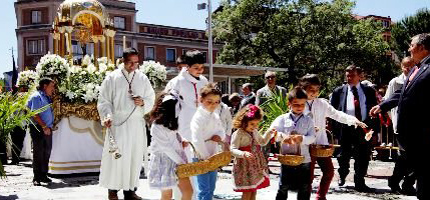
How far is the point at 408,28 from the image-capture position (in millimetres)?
44125

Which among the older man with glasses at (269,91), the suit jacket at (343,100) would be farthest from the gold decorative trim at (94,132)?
the suit jacket at (343,100)

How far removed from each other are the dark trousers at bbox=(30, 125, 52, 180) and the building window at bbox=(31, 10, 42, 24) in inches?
1821

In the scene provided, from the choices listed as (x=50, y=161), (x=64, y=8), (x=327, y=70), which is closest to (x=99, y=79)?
(x=50, y=161)

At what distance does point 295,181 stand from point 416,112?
1.45 m

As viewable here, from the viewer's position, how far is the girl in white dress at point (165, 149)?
529 centimetres

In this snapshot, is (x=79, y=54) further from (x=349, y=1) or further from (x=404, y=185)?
(x=404, y=185)

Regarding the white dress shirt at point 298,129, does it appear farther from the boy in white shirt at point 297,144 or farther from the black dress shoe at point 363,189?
the black dress shoe at point 363,189

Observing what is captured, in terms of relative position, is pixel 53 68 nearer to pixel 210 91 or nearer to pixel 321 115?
pixel 210 91

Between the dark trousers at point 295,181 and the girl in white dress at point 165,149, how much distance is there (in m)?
0.98

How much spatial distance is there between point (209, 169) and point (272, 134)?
96 cm

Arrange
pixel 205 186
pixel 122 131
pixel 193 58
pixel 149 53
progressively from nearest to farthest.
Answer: pixel 205 186 < pixel 193 58 < pixel 122 131 < pixel 149 53

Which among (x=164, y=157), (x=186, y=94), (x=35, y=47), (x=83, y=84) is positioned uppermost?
(x=35, y=47)

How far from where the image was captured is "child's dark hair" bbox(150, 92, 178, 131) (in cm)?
532

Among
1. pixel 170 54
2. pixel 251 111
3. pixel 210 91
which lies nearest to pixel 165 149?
pixel 210 91
